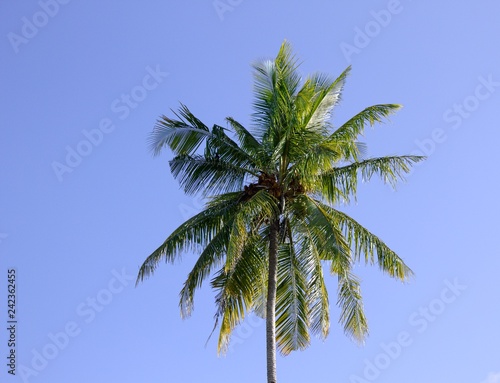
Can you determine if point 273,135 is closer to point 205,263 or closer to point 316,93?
point 316,93

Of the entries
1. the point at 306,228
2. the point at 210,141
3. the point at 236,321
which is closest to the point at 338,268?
the point at 306,228

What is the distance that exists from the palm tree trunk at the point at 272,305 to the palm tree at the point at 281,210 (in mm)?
35

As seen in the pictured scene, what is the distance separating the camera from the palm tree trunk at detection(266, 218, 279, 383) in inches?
796

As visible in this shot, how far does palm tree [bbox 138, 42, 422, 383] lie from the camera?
2149 cm

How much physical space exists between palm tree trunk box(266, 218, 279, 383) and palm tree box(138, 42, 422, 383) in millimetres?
35

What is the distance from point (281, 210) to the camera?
2192cm

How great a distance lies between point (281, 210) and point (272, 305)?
228cm

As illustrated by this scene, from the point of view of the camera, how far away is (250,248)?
22094 millimetres

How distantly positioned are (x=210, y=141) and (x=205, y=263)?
2.95 m

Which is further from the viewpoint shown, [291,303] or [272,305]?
[291,303]

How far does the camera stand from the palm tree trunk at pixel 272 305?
20212mm

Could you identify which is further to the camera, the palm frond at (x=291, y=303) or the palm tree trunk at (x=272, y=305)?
the palm frond at (x=291, y=303)

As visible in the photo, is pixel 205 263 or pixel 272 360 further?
pixel 205 263

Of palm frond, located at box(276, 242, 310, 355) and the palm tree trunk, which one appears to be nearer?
the palm tree trunk
